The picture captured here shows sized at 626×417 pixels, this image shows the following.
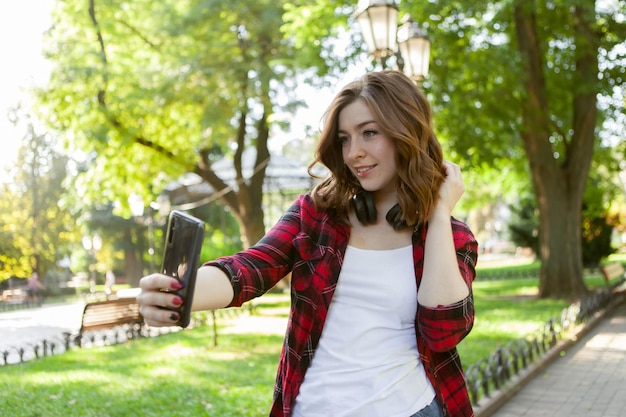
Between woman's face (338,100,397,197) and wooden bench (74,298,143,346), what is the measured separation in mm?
10549

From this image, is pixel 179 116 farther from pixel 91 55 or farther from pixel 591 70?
pixel 591 70

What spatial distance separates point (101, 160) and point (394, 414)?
19000mm

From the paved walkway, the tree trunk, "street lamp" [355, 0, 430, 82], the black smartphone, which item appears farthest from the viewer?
the tree trunk

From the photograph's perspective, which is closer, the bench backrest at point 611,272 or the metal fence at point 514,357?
the metal fence at point 514,357

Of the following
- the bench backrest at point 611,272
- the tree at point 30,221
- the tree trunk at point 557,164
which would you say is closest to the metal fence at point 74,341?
the tree at point 30,221

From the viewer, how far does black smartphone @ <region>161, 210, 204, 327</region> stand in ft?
4.76

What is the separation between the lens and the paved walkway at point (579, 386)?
7.11m

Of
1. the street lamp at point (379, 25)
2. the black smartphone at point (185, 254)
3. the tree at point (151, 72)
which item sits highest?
the tree at point (151, 72)

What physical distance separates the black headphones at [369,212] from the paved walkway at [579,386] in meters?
5.11

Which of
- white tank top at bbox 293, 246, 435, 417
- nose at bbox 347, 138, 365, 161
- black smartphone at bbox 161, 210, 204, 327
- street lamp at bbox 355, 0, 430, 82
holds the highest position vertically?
street lamp at bbox 355, 0, 430, 82

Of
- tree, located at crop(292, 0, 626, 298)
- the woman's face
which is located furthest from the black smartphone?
tree, located at crop(292, 0, 626, 298)

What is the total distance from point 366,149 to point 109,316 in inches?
460

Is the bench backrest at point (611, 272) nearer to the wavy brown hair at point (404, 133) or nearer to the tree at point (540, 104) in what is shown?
the tree at point (540, 104)

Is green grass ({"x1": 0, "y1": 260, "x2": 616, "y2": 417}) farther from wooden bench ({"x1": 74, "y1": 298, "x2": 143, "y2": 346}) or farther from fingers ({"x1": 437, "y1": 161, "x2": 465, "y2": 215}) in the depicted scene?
fingers ({"x1": 437, "y1": 161, "x2": 465, "y2": 215})
